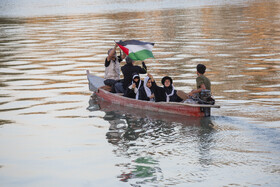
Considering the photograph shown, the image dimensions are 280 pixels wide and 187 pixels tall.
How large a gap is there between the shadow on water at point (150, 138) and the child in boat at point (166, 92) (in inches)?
22.6

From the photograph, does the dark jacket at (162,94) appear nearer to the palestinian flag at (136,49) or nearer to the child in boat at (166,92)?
the child in boat at (166,92)

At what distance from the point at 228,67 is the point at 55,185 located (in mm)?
14614

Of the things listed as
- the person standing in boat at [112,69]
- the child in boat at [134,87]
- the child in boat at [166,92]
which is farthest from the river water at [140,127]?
the person standing in boat at [112,69]

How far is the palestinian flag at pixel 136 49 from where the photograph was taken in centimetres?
1750

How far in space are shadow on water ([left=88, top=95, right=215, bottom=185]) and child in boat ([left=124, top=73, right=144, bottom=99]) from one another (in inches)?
18.2

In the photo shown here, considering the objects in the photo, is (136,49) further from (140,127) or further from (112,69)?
(140,127)

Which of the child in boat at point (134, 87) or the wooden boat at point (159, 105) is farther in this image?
the child in boat at point (134, 87)

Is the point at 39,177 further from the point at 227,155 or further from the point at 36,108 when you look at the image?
the point at 36,108

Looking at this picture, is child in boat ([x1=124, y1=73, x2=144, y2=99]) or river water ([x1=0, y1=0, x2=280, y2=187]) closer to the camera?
river water ([x1=0, y1=0, x2=280, y2=187])

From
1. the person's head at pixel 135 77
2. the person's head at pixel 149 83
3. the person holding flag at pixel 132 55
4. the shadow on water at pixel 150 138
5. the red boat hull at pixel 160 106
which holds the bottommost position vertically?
the shadow on water at pixel 150 138

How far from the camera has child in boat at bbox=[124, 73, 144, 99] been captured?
54.8 ft

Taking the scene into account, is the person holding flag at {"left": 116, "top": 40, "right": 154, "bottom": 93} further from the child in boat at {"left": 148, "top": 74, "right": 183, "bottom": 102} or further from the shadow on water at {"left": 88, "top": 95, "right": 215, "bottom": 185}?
the child in boat at {"left": 148, "top": 74, "right": 183, "bottom": 102}

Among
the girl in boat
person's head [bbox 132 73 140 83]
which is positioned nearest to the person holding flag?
person's head [bbox 132 73 140 83]

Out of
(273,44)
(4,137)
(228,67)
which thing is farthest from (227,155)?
(273,44)
